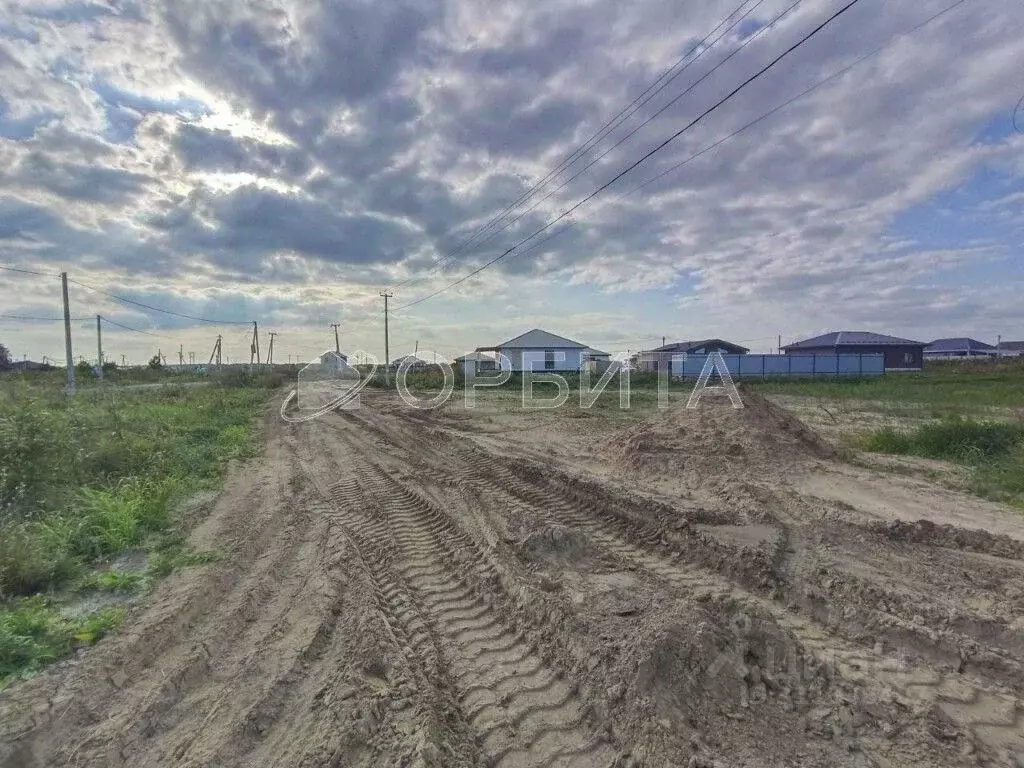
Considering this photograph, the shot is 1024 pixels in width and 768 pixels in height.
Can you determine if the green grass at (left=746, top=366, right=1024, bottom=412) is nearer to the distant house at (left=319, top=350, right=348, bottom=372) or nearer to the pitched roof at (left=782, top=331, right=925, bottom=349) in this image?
the pitched roof at (left=782, top=331, right=925, bottom=349)

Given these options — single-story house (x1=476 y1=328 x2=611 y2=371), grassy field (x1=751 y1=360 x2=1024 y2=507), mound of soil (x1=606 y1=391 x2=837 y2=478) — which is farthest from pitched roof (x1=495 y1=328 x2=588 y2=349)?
mound of soil (x1=606 y1=391 x2=837 y2=478)

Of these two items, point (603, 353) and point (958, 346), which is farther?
point (958, 346)

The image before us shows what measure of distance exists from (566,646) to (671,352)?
157ft

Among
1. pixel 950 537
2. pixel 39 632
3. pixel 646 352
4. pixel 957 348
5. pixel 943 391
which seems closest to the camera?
pixel 39 632

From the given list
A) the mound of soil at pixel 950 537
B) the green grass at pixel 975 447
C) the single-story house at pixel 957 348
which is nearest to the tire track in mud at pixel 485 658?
the mound of soil at pixel 950 537

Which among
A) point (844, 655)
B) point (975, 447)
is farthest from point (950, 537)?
point (975, 447)

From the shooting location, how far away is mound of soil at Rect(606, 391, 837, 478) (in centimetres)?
865

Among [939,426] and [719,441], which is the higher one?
[939,426]

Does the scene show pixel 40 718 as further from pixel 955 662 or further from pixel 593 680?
pixel 955 662

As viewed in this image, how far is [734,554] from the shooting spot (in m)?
4.83

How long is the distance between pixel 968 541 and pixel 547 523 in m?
4.11

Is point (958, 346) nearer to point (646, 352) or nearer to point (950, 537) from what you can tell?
point (646, 352)

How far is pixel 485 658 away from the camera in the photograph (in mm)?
3348

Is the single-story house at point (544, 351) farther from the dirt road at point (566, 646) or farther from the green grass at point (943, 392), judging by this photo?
the dirt road at point (566, 646)
